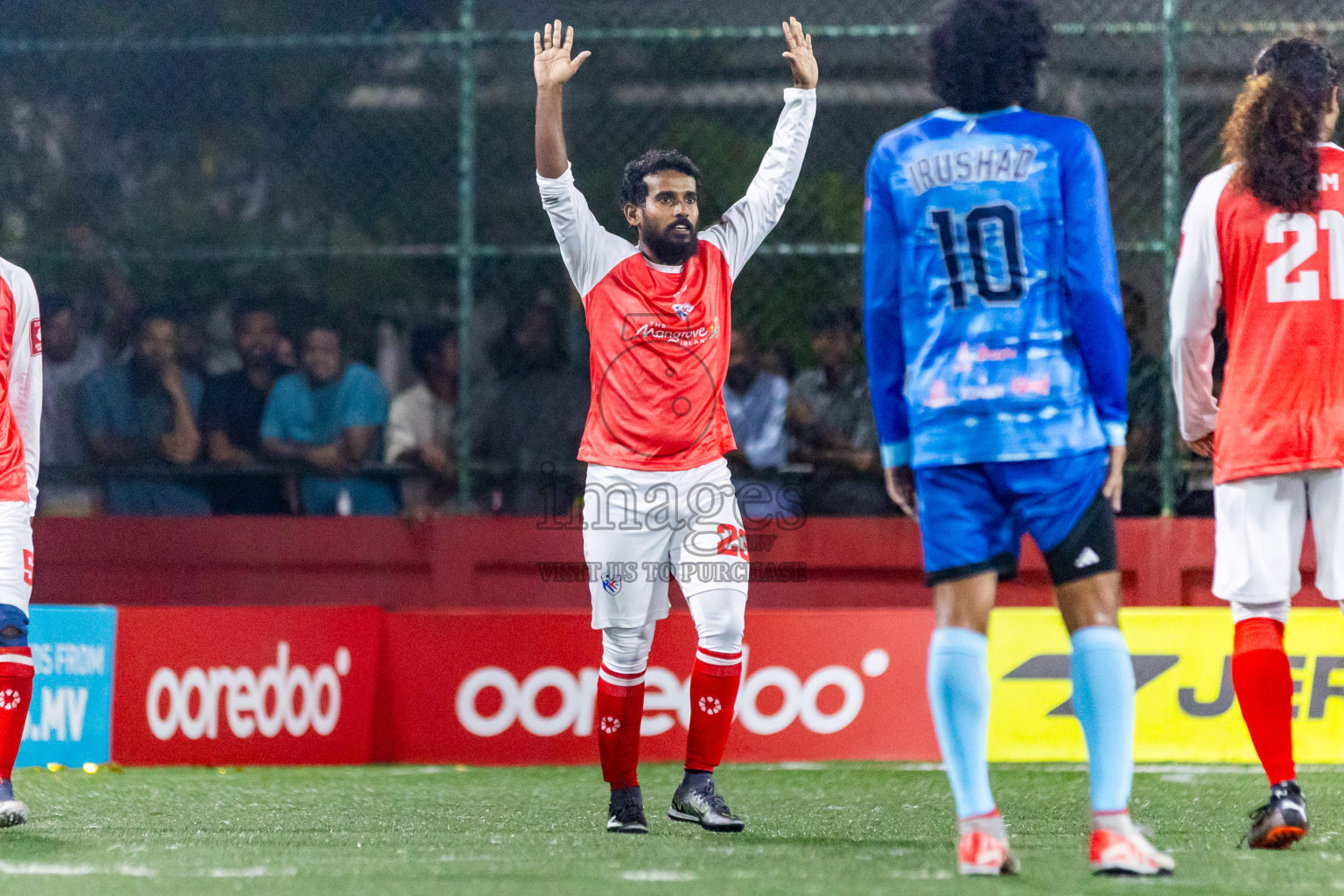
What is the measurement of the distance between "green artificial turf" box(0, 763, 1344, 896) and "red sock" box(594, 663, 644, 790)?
192 millimetres

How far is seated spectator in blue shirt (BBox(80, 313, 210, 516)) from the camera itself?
885 centimetres

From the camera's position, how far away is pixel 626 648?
5.19 m

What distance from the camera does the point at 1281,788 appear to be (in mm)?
4387

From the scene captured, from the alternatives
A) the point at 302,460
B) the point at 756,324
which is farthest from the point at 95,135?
the point at 756,324

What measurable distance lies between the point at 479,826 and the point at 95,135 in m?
5.90

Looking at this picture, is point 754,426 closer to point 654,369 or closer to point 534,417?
point 534,417

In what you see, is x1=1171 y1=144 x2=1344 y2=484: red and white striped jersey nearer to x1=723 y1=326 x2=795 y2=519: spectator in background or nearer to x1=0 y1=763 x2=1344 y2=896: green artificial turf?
x1=0 y1=763 x2=1344 y2=896: green artificial turf

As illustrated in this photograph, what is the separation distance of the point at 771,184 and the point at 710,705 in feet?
5.89

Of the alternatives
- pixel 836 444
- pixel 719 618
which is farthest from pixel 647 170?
pixel 836 444

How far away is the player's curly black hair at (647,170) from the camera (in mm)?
5281

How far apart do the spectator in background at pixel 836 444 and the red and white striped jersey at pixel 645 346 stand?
3150mm

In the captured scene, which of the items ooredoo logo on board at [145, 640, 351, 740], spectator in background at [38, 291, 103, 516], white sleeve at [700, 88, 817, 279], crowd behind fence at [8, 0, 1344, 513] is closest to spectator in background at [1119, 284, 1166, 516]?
crowd behind fence at [8, 0, 1344, 513]

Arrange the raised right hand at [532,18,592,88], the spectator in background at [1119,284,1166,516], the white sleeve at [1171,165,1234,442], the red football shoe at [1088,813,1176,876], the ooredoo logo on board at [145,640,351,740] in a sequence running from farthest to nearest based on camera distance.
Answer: the spectator in background at [1119,284,1166,516] → the ooredoo logo on board at [145,640,351,740] → the raised right hand at [532,18,592,88] → the white sleeve at [1171,165,1234,442] → the red football shoe at [1088,813,1176,876]

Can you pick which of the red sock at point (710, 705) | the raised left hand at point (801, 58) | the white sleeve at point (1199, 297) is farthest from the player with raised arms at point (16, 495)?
the white sleeve at point (1199, 297)
